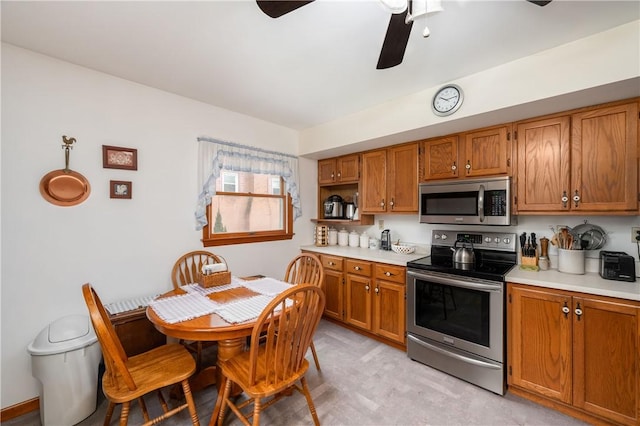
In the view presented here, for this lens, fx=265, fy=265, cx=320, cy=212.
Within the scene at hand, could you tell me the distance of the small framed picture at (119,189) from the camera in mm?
2180

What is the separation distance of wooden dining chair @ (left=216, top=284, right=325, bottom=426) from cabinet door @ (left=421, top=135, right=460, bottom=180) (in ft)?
6.01

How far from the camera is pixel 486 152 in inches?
93.1

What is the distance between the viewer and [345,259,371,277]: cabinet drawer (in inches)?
113

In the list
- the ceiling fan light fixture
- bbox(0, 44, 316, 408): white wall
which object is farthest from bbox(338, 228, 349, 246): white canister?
the ceiling fan light fixture

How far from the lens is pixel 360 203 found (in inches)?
133

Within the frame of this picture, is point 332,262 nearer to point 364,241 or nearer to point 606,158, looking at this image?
point 364,241

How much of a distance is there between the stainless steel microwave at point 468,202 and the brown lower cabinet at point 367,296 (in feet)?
2.25

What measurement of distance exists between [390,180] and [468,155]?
32.5 inches

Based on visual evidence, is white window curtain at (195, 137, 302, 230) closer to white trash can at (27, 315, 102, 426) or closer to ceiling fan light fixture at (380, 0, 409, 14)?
white trash can at (27, 315, 102, 426)

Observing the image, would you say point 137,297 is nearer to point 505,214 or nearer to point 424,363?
point 424,363

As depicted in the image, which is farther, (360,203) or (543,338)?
(360,203)

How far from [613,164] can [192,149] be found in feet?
11.2

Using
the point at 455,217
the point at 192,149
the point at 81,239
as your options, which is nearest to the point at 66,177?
the point at 81,239

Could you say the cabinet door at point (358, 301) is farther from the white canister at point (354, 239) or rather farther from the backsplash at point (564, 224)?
the backsplash at point (564, 224)
